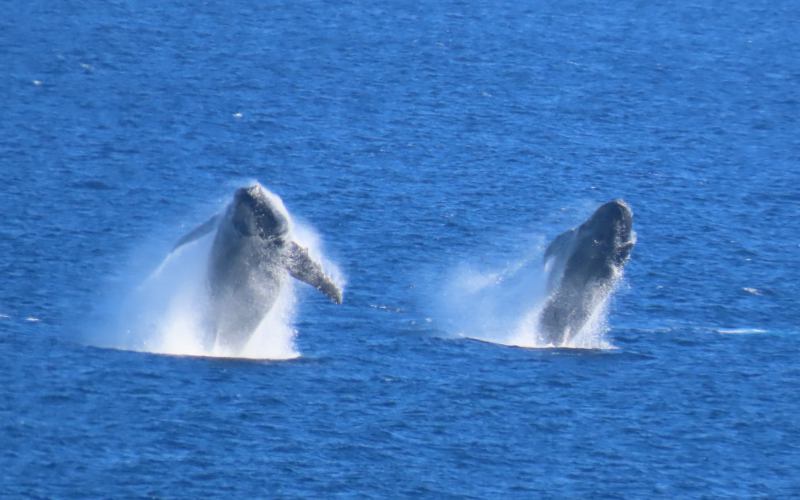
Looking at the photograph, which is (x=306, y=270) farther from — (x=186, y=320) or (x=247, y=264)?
(x=186, y=320)

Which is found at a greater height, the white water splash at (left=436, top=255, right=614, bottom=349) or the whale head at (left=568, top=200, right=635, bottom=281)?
the whale head at (left=568, top=200, right=635, bottom=281)

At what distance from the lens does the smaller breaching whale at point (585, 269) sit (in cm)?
8081

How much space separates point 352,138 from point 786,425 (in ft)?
183

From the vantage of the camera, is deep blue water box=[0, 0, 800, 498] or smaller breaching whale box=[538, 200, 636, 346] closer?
deep blue water box=[0, 0, 800, 498]

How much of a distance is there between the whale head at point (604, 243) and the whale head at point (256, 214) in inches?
500

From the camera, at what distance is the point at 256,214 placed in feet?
249

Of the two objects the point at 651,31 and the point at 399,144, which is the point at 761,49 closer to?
the point at 651,31

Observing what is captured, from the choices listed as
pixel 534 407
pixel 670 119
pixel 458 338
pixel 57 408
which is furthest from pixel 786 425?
pixel 670 119

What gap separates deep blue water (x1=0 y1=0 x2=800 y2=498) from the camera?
68688 millimetres

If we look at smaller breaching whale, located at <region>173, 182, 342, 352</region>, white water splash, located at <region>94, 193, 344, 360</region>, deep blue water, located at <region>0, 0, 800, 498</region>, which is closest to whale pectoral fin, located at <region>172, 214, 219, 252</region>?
smaller breaching whale, located at <region>173, 182, 342, 352</region>

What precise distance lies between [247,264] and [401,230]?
25.4m

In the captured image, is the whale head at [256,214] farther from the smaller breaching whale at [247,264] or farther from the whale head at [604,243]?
the whale head at [604,243]

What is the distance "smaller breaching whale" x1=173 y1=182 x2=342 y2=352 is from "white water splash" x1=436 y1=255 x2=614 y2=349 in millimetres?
9525

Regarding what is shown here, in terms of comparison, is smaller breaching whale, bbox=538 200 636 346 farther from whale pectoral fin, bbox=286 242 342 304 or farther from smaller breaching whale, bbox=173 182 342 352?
smaller breaching whale, bbox=173 182 342 352
